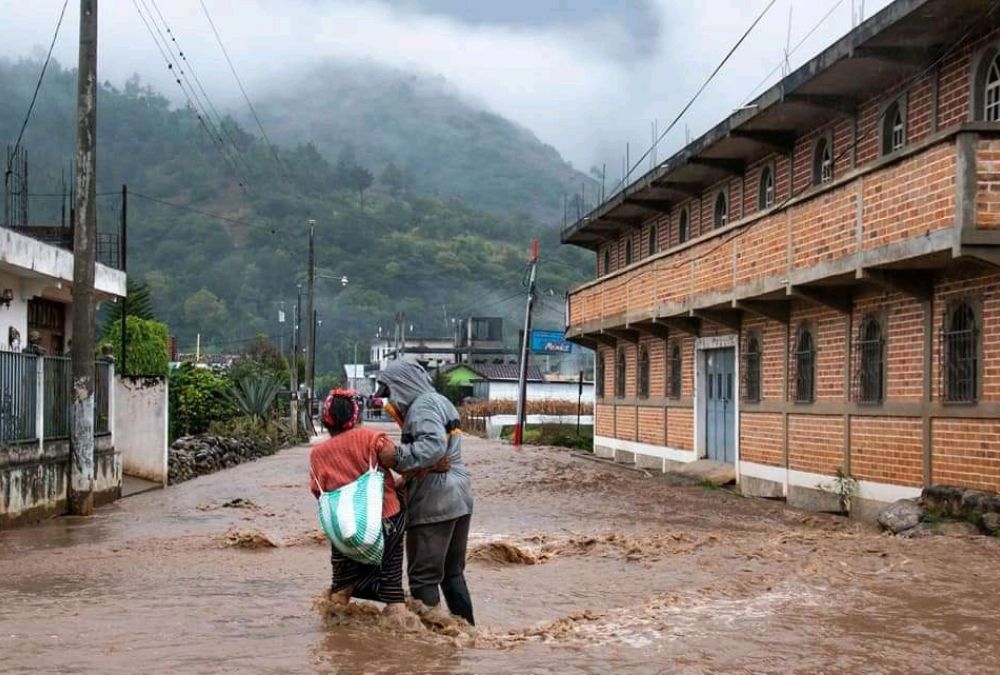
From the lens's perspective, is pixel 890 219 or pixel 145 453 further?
pixel 145 453

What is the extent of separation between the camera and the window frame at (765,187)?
22906 millimetres

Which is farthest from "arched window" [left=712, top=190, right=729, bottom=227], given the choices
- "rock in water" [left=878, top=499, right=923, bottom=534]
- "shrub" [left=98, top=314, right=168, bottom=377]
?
"shrub" [left=98, top=314, right=168, bottom=377]

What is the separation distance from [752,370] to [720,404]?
2258 mm

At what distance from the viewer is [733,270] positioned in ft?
68.4

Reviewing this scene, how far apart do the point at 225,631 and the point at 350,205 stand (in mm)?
126051

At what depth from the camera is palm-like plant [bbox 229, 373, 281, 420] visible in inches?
1588

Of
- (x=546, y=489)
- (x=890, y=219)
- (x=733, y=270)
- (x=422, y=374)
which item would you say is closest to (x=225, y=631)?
(x=422, y=374)

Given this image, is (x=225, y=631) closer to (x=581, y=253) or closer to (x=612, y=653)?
(x=612, y=653)

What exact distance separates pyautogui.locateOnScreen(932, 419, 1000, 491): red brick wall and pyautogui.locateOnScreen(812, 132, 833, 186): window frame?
20.0ft

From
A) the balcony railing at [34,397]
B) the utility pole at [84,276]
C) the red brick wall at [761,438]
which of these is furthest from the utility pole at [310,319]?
the utility pole at [84,276]

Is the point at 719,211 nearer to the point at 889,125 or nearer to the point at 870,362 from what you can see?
the point at 889,125

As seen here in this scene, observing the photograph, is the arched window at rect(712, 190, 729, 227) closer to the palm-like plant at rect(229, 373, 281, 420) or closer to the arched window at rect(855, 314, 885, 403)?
the arched window at rect(855, 314, 885, 403)

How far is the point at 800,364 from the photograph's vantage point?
20375mm

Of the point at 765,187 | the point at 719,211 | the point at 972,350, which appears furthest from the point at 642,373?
the point at 972,350
